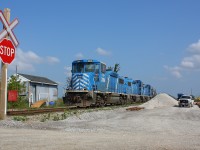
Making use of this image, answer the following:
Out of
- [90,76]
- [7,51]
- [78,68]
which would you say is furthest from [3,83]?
[78,68]

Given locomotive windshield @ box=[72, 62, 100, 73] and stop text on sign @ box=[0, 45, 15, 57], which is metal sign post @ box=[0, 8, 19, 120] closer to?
stop text on sign @ box=[0, 45, 15, 57]

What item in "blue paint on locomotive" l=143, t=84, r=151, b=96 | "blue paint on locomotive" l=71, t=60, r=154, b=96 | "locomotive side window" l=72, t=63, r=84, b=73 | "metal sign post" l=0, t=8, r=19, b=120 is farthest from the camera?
"blue paint on locomotive" l=143, t=84, r=151, b=96

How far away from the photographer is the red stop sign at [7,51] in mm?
12305

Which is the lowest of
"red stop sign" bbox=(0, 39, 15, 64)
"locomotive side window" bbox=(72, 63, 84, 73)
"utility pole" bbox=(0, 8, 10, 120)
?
"utility pole" bbox=(0, 8, 10, 120)

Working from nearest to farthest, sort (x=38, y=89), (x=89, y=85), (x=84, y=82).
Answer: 1. (x=84, y=82)
2. (x=89, y=85)
3. (x=38, y=89)

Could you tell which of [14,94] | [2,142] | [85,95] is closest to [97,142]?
[2,142]

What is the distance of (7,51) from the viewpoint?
12531 millimetres

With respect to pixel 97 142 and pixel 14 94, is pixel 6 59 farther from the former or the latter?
pixel 97 142

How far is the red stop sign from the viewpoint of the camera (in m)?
12.3

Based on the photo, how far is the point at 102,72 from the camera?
92.2ft

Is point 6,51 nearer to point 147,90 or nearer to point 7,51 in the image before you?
point 7,51

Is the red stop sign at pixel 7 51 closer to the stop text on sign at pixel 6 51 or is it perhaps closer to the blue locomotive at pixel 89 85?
the stop text on sign at pixel 6 51

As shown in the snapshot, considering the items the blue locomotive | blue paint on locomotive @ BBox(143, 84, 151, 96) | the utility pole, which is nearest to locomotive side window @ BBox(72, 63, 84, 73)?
the blue locomotive

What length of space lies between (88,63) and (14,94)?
36.5 ft
